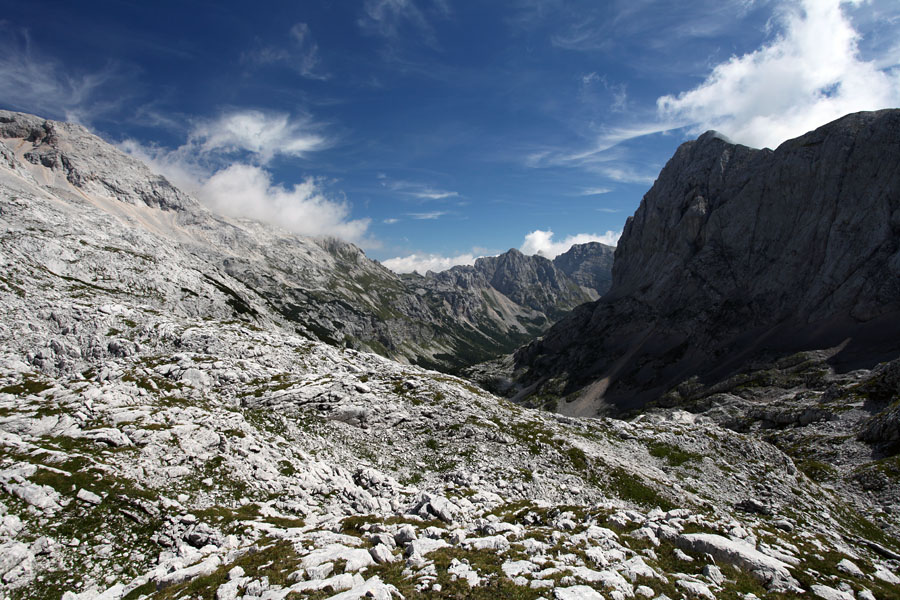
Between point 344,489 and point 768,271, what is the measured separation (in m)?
189

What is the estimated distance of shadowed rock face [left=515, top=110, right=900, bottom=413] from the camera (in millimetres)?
126188

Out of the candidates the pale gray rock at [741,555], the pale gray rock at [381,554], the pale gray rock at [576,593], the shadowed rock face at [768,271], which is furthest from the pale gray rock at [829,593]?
the shadowed rock face at [768,271]

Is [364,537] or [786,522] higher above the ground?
[364,537]

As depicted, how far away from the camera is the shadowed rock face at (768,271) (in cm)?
12619

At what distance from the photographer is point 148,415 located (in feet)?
92.3

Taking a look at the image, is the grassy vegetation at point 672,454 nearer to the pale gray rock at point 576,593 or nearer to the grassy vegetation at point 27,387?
the pale gray rock at point 576,593

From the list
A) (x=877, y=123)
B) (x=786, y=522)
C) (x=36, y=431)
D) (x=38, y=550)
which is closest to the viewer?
(x=38, y=550)

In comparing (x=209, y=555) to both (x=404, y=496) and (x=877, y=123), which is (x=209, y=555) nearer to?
(x=404, y=496)

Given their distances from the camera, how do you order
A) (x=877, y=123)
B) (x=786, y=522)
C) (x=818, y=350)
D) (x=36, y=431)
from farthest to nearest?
1. (x=877, y=123)
2. (x=818, y=350)
3. (x=786, y=522)
4. (x=36, y=431)

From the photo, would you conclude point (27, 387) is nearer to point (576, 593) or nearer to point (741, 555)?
point (576, 593)

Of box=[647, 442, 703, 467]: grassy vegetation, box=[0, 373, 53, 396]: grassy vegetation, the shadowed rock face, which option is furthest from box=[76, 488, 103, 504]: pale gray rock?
the shadowed rock face

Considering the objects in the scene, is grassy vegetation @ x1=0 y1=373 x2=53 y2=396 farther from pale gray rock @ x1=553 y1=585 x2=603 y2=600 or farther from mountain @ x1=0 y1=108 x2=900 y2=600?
pale gray rock @ x1=553 y1=585 x2=603 y2=600

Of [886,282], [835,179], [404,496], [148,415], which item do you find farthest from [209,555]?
[835,179]

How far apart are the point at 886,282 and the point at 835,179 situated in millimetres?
50680
